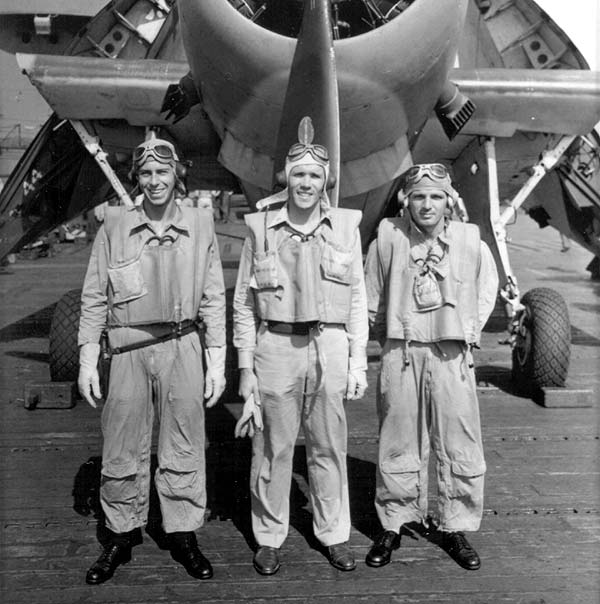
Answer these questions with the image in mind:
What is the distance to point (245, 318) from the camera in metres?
3.10

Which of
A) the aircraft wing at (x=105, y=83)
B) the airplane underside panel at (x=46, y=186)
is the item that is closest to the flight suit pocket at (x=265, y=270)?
the aircraft wing at (x=105, y=83)

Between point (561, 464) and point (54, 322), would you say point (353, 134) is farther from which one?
point (54, 322)

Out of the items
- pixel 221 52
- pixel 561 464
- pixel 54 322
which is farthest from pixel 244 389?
pixel 54 322

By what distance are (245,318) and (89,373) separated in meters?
0.69

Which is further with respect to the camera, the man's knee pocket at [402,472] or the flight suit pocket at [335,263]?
the man's knee pocket at [402,472]

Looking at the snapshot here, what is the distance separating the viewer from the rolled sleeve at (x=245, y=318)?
3.07m

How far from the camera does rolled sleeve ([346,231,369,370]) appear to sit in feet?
10.2

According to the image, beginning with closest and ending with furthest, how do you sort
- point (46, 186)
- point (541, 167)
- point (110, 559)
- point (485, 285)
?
point (110, 559), point (485, 285), point (541, 167), point (46, 186)

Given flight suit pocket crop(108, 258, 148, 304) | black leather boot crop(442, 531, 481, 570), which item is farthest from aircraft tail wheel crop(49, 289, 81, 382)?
black leather boot crop(442, 531, 481, 570)

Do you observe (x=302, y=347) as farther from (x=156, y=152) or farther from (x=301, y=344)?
(x=156, y=152)

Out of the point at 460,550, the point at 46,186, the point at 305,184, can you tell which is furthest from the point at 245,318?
the point at 46,186

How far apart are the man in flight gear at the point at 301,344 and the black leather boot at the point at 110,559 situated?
0.56 m

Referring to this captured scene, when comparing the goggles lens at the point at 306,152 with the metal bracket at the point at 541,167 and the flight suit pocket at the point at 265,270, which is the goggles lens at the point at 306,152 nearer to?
the flight suit pocket at the point at 265,270

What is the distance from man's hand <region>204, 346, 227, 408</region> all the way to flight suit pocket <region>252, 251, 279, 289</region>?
36cm
